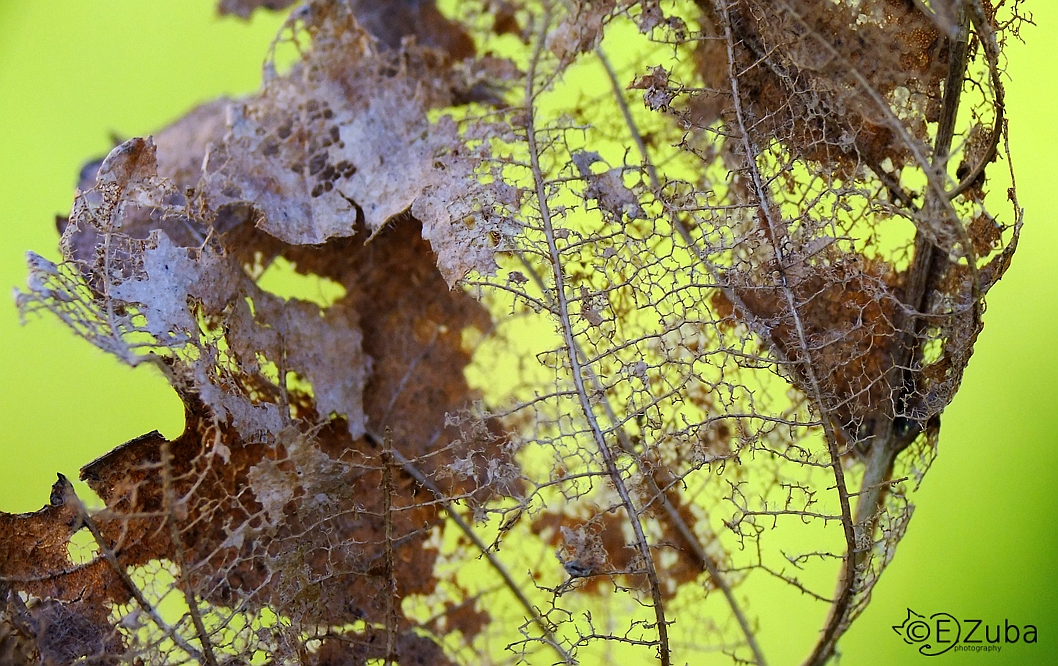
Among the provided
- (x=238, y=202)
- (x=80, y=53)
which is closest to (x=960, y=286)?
(x=238, y=202)

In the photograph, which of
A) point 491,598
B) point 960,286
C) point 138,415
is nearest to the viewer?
point 960,286

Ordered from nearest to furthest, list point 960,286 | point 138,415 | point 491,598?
point 960,286 < point 491,598 < point 138,415

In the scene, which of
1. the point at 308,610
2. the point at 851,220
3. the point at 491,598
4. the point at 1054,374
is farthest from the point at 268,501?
the point at 1054,374

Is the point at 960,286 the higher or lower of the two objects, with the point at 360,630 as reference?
higher

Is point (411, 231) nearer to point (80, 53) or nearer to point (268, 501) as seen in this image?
point (268, 501)

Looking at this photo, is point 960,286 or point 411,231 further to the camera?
point 411,231

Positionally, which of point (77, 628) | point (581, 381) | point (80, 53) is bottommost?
point (77, 628)

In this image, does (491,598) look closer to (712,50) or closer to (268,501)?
(268,501)
